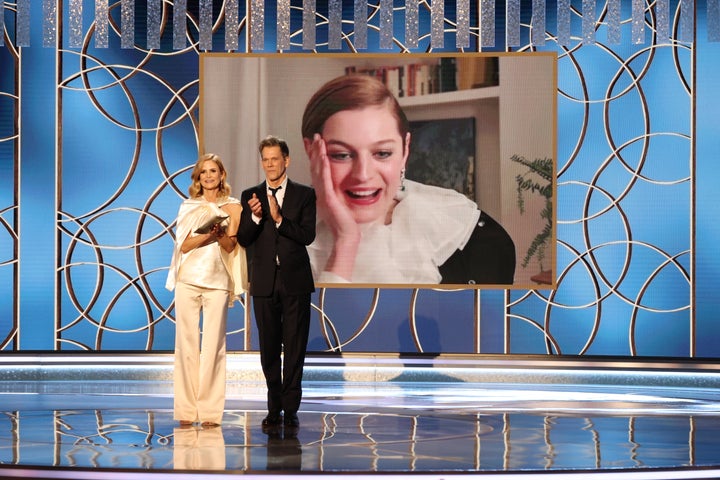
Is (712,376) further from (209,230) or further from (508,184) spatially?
(209,230)

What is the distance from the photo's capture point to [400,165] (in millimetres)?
6699

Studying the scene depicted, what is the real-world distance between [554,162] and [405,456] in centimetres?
329

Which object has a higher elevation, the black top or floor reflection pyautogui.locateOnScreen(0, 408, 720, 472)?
the black top

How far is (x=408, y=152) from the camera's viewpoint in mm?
6688

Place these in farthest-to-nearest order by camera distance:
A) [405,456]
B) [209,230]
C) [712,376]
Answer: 1. [712,376]
2. [209,230]
3. [405,456]

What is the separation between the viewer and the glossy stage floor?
3613 mm

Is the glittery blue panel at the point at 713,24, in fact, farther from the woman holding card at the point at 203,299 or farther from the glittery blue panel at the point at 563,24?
the woman holding card at the point at 203,299

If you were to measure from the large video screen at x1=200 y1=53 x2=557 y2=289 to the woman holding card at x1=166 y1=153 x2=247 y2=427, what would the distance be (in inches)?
81.0

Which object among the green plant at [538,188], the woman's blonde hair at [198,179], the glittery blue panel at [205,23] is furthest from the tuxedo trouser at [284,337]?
the green plant at [538,188]

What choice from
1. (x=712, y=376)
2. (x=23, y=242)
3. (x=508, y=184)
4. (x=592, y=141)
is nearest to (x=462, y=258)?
(x=508, y=184)

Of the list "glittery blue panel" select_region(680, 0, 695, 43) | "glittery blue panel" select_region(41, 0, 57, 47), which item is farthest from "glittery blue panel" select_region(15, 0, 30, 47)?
"glittery blue panel" select_region(680, 0, 695, 43)

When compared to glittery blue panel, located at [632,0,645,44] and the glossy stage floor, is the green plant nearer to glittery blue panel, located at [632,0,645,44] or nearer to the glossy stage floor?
the glossy stage floor

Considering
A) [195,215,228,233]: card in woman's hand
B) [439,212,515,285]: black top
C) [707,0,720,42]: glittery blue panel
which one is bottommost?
[439,212,515,285]: black top

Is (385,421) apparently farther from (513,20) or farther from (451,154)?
(513,20)
